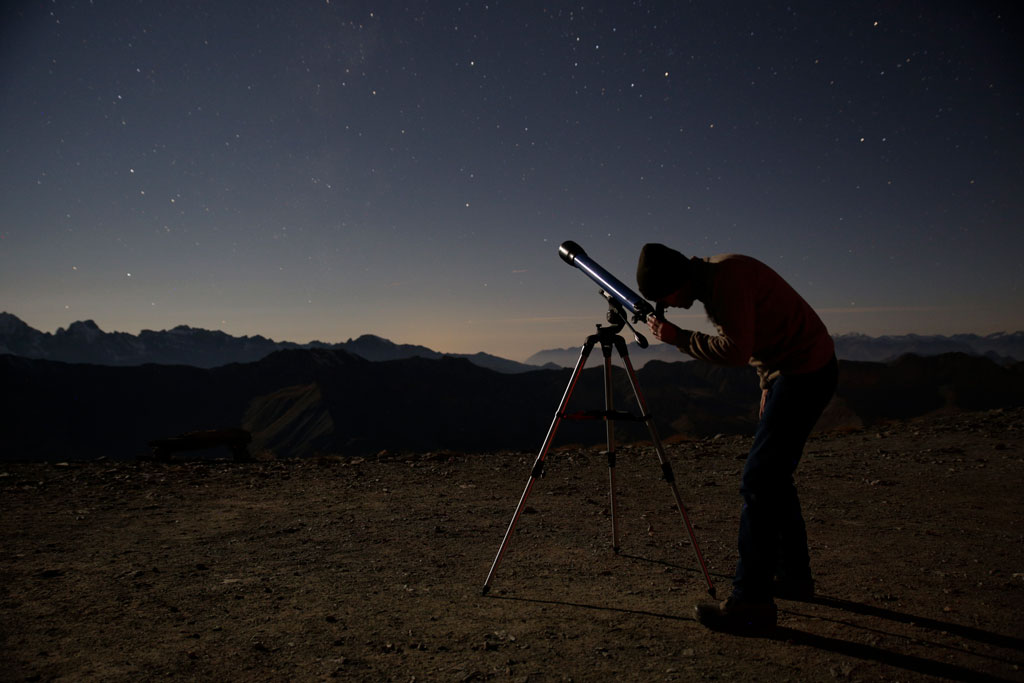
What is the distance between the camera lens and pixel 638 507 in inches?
239

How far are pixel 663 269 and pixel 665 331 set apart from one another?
406mm

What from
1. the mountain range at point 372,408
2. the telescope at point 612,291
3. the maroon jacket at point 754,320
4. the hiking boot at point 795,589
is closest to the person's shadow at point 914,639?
the hiking boot at point 795,589

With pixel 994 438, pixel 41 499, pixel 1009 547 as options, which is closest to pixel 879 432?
pixel 994 438

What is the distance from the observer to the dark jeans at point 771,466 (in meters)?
3.18

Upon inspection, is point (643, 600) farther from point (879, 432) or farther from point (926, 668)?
point (879, 432)

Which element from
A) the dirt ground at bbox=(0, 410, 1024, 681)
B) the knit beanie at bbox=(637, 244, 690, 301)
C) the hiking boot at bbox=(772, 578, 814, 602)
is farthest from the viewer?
the hiking boot at bbox=(772, 578, 814, 602)

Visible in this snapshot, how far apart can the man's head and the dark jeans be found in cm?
89

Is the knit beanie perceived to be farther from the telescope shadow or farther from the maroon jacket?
the telescope shadow

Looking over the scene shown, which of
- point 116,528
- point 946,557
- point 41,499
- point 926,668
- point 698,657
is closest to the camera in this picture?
point 926,668

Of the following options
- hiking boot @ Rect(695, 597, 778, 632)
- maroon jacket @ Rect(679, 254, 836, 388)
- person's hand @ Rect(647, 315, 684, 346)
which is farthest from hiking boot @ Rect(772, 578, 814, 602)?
person's hand @ Rect(647, 315, 684, 346)

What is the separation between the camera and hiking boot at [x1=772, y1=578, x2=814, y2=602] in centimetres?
357

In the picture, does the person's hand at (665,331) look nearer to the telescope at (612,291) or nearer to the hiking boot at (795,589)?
the telescope at (612,291)

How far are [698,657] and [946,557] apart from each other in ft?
9.51

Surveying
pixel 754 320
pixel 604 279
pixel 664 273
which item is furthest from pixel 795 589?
pixel 604 279
